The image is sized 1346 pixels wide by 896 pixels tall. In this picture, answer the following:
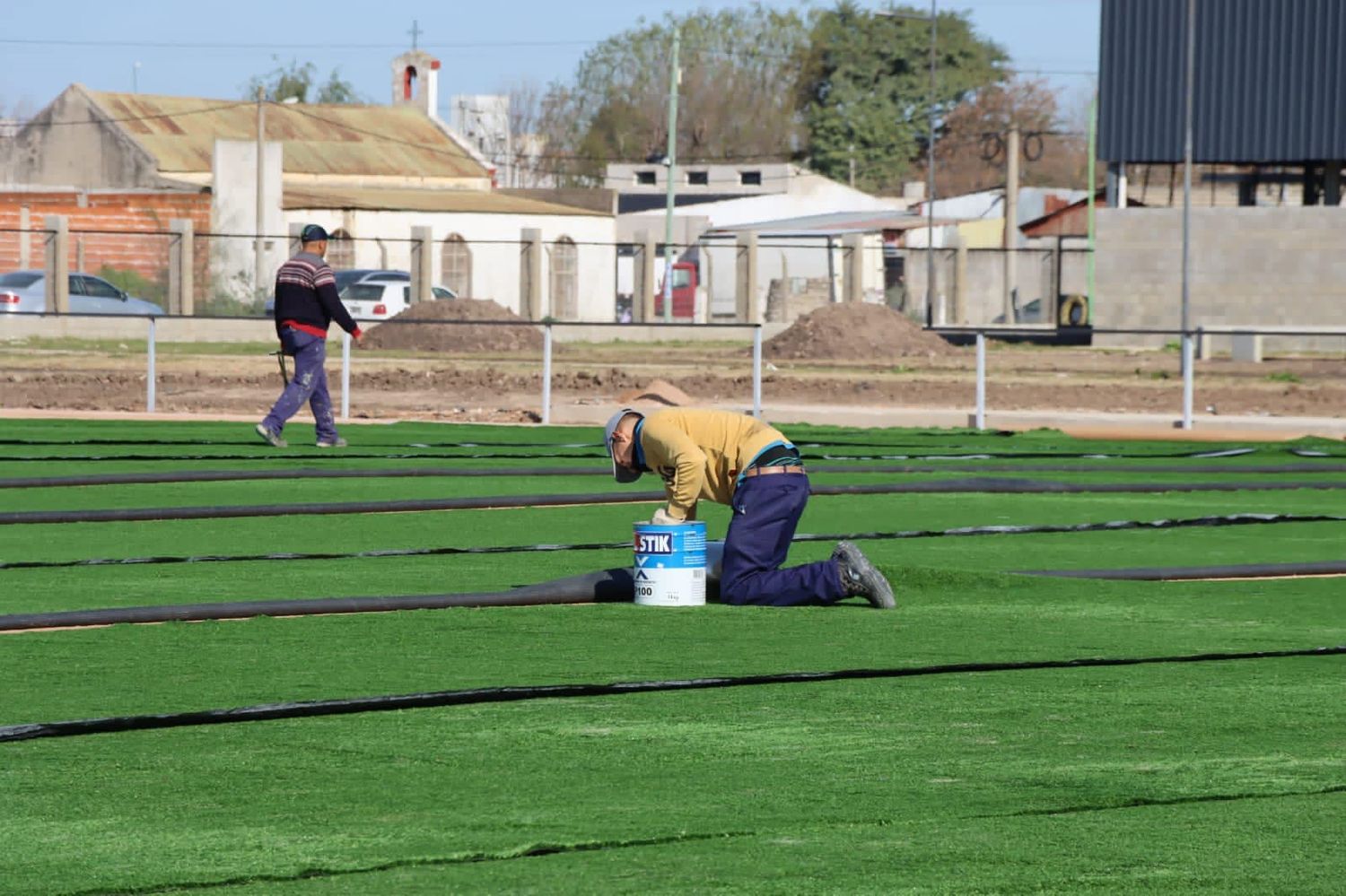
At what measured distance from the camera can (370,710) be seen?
22.2ft

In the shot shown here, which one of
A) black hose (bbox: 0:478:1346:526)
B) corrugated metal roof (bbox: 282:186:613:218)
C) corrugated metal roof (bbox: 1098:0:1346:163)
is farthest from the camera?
corrugated metal roof (bbox: 282:186:613:218)

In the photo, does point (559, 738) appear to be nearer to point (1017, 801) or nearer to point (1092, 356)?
point (1017, 801)

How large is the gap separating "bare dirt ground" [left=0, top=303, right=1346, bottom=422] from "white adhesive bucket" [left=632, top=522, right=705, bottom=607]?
15660 mm

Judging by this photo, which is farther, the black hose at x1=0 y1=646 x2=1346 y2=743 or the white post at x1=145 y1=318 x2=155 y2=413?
the white post at x1=145 y1=318 x2=155 y2=413

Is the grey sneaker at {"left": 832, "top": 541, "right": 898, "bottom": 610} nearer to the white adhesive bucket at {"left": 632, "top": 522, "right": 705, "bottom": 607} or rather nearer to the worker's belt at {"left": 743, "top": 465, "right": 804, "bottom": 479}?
the worker's belt at {"left": 743, "top": 465, "right": 804, "bottom": 479}

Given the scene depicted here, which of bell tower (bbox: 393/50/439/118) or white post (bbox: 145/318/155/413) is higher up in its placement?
bell tower (bbox: 393/50/439/118)

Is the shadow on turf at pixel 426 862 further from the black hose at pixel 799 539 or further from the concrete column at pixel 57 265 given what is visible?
the concrete column at pixel 57 265

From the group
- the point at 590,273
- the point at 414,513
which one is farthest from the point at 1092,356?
the point at 414,513

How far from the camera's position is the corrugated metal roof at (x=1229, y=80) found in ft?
143

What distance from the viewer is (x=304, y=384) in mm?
17516

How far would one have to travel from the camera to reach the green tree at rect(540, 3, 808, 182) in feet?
360

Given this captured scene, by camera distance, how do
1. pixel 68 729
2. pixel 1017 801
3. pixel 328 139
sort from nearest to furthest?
pixel 1017 801, pixel 68 729, pixel 328 139

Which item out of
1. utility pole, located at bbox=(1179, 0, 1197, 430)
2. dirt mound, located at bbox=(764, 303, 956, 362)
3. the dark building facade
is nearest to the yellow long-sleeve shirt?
utility pole, located at bbox=(1179, 0, 1197, 430)

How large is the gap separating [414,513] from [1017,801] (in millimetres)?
8779
